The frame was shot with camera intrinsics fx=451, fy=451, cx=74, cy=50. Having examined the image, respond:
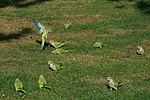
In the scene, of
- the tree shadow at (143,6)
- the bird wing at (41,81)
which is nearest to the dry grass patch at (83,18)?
the tree shadow at (143,6)

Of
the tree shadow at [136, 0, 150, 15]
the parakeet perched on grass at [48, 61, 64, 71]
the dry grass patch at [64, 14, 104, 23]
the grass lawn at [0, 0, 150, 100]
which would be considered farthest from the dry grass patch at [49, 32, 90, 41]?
the tree shadow at [136, 0, 150, 15]

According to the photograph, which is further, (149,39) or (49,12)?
(49,12)

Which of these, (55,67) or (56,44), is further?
(56,44)

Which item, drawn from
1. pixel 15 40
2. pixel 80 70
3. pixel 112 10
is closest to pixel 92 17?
pixel 112 10

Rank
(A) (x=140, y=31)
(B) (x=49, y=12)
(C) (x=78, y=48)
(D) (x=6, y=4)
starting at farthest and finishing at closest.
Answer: (D) (x=6, y=4) < (B) (x=49, y=12) < (A) (x=140, y=31) < (C) (x=78, y=48)

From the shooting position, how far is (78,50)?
859 centimetres

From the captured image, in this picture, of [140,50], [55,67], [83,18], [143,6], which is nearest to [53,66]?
[55,67]

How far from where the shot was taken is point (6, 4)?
11.6m

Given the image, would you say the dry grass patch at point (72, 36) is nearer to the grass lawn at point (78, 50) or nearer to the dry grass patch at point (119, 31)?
the grass lawn at point (78, 50)

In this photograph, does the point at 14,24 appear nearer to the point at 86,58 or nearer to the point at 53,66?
the point at 86,58

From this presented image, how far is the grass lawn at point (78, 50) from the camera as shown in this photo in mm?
7023

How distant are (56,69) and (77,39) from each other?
5.37 ft

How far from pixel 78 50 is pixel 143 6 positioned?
3.18 meters

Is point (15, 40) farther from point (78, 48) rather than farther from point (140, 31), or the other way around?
point (140, 31)
